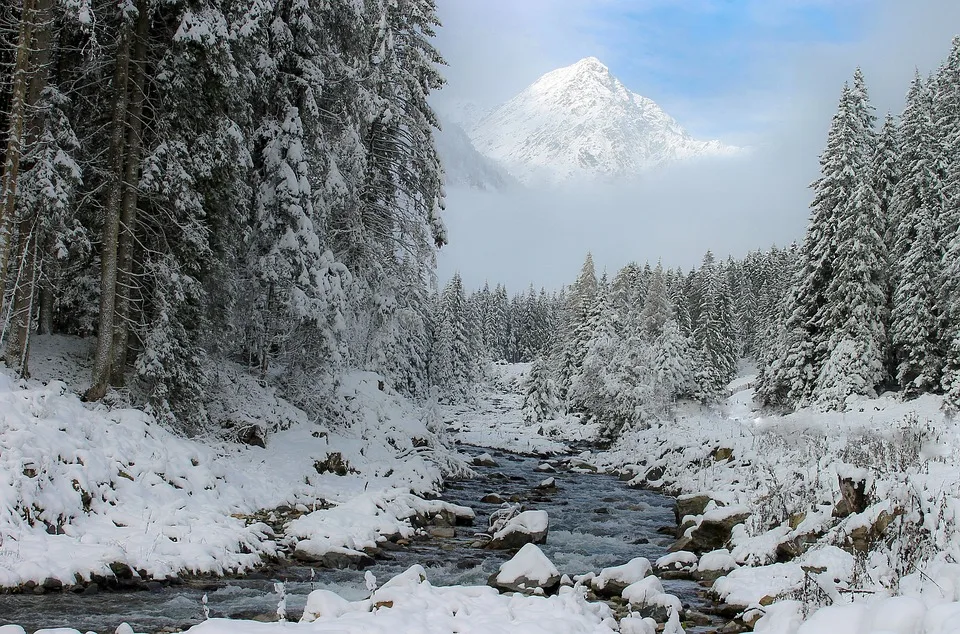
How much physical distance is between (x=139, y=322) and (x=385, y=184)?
9728 mm

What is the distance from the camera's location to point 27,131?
38.8 ft

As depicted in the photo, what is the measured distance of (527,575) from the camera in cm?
994

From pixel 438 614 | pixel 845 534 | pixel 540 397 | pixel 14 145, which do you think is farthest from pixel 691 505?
pixel 540 397

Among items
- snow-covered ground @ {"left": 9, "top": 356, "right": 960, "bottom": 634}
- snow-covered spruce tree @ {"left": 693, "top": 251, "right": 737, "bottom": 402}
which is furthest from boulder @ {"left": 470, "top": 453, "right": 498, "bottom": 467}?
snow-covered spruce tree @ {"left": 693, "top": 251, "right": 737, "bottom": 402}

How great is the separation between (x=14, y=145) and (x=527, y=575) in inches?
437

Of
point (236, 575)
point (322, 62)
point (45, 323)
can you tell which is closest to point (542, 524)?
point (236, 575)

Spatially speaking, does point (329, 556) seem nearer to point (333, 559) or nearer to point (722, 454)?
point (333, 559)

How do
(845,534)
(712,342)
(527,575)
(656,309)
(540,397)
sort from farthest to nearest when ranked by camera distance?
(712,342), (656,309), (540,397), (527,575), (845,534)

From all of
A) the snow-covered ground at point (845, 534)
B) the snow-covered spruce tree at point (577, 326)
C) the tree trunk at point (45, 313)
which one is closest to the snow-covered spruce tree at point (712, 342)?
the snow-covered spruce tree at point (577, 326)

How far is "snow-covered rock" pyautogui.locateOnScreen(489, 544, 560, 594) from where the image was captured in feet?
32.0

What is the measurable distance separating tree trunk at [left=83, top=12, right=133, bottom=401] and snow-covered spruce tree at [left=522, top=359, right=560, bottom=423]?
130ft

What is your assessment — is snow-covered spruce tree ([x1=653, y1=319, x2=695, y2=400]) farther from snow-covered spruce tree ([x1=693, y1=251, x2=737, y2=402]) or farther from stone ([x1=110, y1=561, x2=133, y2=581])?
stone ([x1=110, y1=561, x2=133, y2=581])

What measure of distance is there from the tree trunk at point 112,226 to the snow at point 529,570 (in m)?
8.49

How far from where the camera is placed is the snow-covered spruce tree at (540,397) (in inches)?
1998
